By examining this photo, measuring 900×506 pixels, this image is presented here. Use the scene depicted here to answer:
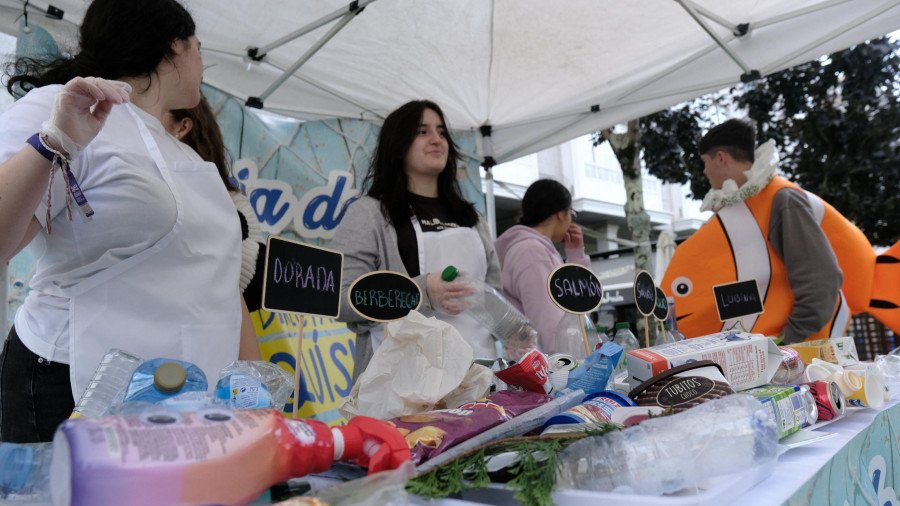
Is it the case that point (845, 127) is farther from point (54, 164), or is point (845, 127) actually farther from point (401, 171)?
point (54, 164)

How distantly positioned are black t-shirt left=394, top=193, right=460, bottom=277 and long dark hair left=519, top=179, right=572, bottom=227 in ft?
3.15

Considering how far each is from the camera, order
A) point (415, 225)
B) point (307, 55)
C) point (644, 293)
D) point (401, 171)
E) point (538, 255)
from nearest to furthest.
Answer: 1. point (644, 293)
2. point (415, 225)
3. point (401, 171)
4. point (538, 255)
5. point (307, 55)

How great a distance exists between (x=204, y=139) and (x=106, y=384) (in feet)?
2.84

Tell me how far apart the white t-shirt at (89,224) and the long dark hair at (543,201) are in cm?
190

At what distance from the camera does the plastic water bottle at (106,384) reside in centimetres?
74

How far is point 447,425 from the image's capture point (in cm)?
70

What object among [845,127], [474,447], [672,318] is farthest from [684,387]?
[845,127]

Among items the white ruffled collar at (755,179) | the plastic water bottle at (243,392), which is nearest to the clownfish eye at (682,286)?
the white ruffled collar at (755,179)

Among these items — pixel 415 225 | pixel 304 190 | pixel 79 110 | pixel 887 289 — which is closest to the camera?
pixel 79 110

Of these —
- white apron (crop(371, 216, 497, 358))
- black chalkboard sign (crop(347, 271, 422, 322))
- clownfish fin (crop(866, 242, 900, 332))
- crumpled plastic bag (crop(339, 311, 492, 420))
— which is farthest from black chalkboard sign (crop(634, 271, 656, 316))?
clownfish fin (crop(866, 242, 900, 332))

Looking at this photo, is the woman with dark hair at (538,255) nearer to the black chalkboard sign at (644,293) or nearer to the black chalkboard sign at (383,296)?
the black chalkboard sign at (644,293)

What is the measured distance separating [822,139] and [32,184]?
5518 millimetres

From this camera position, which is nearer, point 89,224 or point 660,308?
point 89,224

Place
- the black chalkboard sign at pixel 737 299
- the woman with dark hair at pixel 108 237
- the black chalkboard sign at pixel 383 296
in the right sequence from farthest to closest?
the black chalkboard sign at pixel 737 299, the black chalkboard sign at pixel 383 296, the woman with dark hair at pixel 108 237
